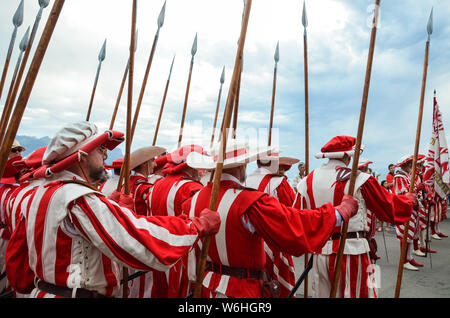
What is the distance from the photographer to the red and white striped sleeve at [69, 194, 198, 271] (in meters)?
1.40

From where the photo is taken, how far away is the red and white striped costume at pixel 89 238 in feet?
4.64

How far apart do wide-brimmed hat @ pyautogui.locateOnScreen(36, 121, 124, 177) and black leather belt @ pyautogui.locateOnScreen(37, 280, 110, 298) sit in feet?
1.84

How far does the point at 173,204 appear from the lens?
10.8 ft

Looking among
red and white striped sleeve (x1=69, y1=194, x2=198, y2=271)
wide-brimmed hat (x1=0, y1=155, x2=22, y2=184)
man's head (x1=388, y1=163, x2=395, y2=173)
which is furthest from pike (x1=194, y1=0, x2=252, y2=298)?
man's head (x1=388, y1=163, x2=395, y2=173)

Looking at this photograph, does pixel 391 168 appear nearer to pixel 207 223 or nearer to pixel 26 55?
pixel 207 223

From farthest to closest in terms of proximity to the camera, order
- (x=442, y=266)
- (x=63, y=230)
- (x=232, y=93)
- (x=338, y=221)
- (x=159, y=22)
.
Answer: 1. (x=442, y=266)
2. (x=159, y=22)
3. (x=338, y=221)
4. (x=232, y=93)
5. (x=63, y=230)

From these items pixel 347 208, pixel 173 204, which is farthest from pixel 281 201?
pixel 347 208

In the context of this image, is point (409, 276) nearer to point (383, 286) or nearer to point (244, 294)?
point (383, 286)

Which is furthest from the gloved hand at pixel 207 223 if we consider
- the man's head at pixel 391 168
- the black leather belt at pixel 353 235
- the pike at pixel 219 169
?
the man's head at pixel 391 168

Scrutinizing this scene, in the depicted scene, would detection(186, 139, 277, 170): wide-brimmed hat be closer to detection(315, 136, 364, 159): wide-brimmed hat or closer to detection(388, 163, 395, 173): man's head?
detection(315, 136, 364, 159): wide-brimmed hat

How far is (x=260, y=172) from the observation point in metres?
4.20

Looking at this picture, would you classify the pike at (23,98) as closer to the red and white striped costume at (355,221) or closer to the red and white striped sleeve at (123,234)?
the red and white striped sleeve at (123,234)
